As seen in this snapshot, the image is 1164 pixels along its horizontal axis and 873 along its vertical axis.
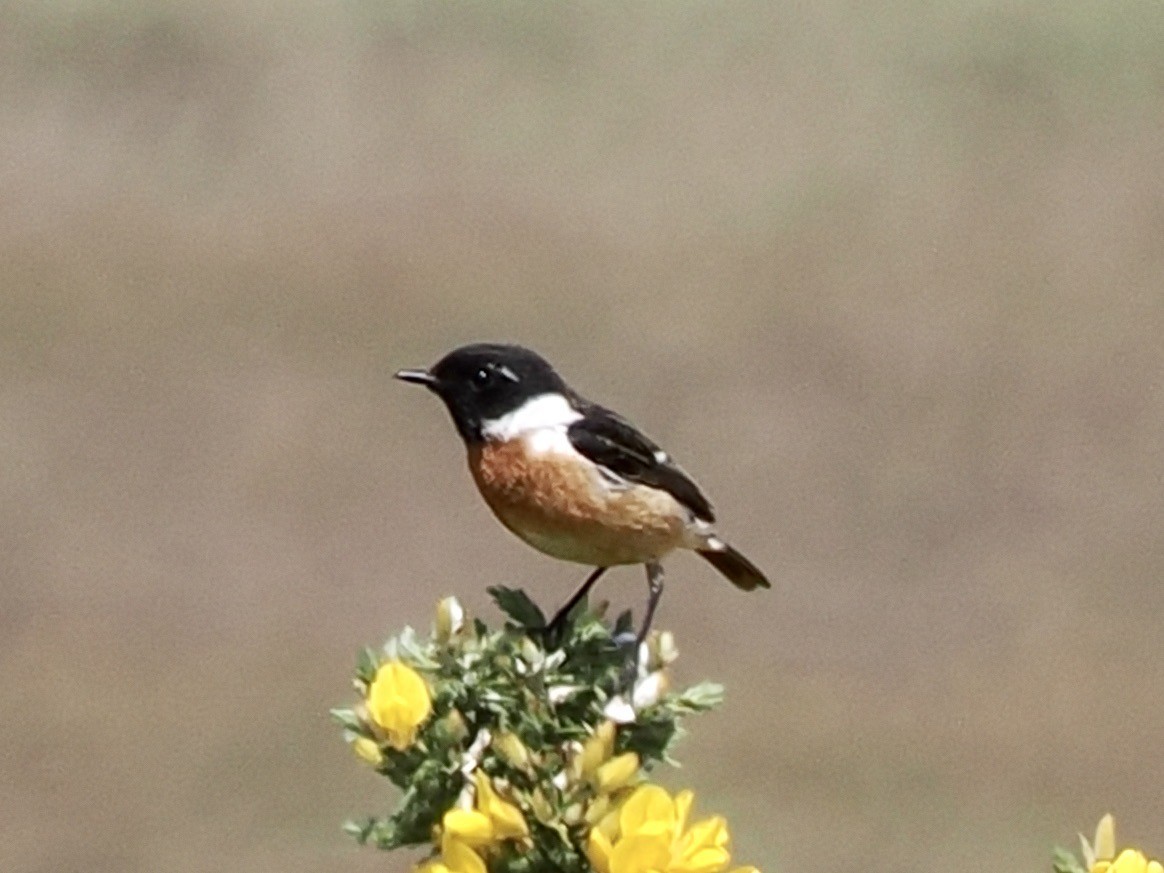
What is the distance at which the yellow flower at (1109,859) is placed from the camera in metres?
3.18

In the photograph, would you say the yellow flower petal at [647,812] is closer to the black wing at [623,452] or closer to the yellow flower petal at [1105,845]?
the yellow flower petal at [1105,845]

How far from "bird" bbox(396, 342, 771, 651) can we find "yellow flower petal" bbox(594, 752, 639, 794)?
1.25 meters

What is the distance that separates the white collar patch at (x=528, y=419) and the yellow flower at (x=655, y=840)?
1468 mm

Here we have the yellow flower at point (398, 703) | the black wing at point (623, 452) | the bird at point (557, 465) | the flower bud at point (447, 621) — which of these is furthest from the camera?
the black wing at point (623, 452)

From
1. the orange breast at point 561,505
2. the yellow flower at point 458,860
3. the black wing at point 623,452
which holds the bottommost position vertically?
the yellow flower at point 458,860

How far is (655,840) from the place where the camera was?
9.79ft

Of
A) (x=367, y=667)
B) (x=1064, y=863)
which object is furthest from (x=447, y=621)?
(x=1064, y=863)

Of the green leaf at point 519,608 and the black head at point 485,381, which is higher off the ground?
the black head at point 485,381

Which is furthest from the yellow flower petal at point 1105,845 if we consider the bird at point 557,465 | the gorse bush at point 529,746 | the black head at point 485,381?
the black head at point 485,381

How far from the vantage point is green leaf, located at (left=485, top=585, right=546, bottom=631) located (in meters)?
3.60

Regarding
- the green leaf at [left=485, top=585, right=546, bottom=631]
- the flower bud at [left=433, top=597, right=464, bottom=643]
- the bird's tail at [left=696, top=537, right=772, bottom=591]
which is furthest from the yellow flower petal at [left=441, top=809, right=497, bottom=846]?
the bird's tail at [left=696, top=537, right=772, bottom=591]

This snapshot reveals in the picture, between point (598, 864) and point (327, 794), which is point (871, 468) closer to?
point (327, 794)

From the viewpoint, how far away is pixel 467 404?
4.51 m

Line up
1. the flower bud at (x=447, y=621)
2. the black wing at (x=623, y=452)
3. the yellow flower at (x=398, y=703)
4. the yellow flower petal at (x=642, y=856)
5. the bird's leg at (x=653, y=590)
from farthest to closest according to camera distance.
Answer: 1. the black wing at (x=623, y=452)
2. the bird's leg at (x=653, y=590)
3. the flower bud at (x=447, y=621)
4. the yellow flower at (x=398, y=703)
5. the yellow flower petal at (x=642, y=856)
